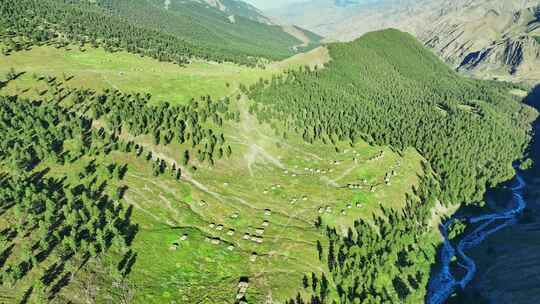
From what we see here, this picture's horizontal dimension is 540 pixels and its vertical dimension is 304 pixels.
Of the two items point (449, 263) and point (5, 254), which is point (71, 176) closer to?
point (5, 254)

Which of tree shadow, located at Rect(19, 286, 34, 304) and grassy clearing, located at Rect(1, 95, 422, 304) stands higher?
grassy clearing, located at Rect(1, 95, 422, 304)

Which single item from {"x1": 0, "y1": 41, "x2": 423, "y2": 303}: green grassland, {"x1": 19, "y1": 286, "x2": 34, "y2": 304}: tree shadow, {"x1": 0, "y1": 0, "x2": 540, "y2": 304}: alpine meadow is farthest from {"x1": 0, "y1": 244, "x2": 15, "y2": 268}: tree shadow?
{"x1": 19, "y1": 286, "x2": 34, "y2": 304}: tree shadow

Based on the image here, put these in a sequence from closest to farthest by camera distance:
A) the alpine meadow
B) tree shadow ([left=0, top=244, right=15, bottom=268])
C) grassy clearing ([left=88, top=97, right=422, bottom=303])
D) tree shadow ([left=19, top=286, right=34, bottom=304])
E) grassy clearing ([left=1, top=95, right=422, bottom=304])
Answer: tree shadow ([left=19, top=286, right=34, bottom=304]) < tree shadow ([left=0, top=244, right=15, bottom=268]) < the alpine meadow < grassy clearing ([left=1, top=95, right=422, bottom=304]) < grassy clearing ([left=88, top=97, right=422, bottom=303])

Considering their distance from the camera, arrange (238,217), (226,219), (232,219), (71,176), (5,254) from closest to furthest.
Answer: (5,254), (71,176), (226,219), (232,219), (238,217)

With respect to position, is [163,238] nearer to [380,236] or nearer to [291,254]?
[291,254]

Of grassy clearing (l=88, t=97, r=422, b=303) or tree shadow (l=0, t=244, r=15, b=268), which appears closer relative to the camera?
tree shadow (l=0, t=244, r=15, b=268)

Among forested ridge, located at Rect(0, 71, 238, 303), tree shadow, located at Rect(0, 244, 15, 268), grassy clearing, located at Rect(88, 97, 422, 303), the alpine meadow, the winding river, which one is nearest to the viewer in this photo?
tree shadow, located at Rect(0, 244, 15, 268)

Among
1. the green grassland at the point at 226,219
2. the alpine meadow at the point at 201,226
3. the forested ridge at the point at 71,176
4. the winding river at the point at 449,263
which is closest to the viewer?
the forested ridge at the point at 71,176

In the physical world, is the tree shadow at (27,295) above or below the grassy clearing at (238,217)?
below


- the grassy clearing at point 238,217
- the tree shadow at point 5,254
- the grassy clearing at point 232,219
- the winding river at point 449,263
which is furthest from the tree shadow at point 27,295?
the winding river at point 449,263

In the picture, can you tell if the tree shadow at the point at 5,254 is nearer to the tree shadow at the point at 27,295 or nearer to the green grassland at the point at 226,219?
the green grassland at the point at 226,219

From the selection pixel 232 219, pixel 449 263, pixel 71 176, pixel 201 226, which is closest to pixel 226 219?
pixel 232 219

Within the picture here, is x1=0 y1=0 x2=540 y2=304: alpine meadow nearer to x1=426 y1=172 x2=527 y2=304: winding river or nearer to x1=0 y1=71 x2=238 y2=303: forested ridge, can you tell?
x1=0 y1=71 x2=238 y2=303: forested ridge
